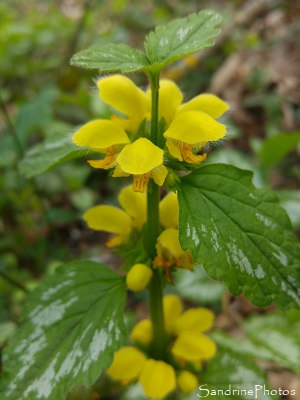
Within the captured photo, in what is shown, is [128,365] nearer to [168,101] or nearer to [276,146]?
[168,101]

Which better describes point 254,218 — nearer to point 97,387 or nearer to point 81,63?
point 81,63

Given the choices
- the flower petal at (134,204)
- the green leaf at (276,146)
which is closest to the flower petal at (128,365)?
the flower petal at (134,204)

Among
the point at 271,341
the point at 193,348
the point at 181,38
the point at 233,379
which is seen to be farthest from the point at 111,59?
the point at 271,341

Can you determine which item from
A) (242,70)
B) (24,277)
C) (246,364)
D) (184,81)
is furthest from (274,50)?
(246,364)

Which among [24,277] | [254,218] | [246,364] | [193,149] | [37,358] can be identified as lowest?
[24,277]

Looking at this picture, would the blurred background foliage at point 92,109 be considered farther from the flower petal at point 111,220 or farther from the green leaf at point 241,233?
the green leaf at point 241,233
